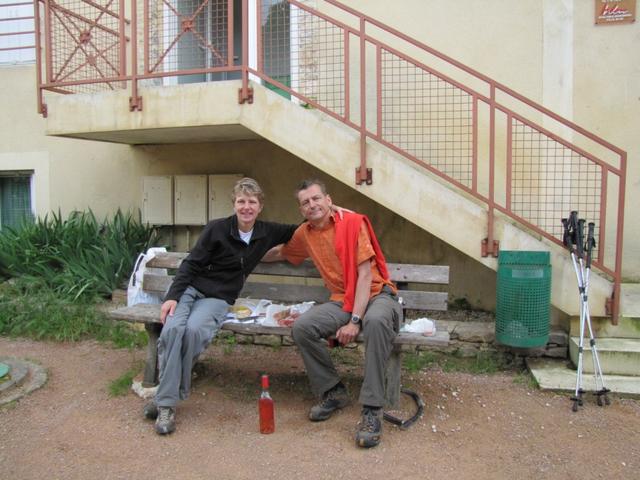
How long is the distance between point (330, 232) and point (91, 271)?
3463 mm

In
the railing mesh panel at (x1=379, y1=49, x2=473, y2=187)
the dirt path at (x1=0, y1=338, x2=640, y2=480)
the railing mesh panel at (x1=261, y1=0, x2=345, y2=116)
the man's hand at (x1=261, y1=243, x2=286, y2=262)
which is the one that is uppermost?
the railing mesh panel at (x1=261, y1=0, x2=345, y2=116)

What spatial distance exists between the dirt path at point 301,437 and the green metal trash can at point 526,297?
0.38 metres

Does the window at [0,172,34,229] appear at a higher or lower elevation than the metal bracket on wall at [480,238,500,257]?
higher

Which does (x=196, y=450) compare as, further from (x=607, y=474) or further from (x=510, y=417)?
(x=607, y=474)

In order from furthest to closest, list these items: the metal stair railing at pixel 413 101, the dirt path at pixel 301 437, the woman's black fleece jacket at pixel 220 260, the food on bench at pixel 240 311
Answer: the metal stair railing at pixel 413 101 < the food on bench at pixel 240 311 < the woman's black fleece jacket at pixel 220 260 < the dirt path at pixel 301 437

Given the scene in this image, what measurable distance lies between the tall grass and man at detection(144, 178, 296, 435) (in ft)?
8.20

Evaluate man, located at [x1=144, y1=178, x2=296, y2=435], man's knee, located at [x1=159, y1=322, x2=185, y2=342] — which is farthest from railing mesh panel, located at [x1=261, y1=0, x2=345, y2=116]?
man's knee, located at [x1=159, y1=322, x2=185, y2=342]

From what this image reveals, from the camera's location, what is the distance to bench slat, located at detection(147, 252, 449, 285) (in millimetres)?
4168

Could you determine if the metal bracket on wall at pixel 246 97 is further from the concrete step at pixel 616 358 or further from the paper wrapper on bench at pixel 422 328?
Answer: the concrete step at pixel 616 358

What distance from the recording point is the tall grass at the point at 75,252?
6.08 meters

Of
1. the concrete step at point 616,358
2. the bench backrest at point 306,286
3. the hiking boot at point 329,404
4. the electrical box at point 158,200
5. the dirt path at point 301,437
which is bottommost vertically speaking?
the dirt path at point 301,437

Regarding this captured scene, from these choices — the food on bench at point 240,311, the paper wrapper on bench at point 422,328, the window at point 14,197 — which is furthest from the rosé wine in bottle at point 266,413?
the window at point 14,197

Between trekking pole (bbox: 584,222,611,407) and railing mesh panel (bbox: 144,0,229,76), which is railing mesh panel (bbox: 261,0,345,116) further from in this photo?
trekking pole (bbox: 584,222,611,407)

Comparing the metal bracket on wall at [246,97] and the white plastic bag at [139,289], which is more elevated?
the metal bracket on wall at [246,97]
